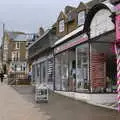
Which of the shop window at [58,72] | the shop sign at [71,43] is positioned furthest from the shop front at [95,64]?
the shop window at [58,72]

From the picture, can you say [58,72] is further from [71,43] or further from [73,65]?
[71,43]

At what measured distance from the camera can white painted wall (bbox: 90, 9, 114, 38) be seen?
66.9ft

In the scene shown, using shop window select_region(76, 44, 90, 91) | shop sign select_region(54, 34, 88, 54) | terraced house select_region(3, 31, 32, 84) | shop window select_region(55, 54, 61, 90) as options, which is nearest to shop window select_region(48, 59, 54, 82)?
shop window select_region(55, 54, 61, 90)

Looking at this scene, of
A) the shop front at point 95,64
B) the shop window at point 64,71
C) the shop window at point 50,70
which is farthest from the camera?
the shop window at point 50,70

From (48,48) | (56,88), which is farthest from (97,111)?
(48,48)

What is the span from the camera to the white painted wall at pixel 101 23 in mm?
20406

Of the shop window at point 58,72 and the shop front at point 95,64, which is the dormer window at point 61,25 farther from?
the shop front at point 95,64

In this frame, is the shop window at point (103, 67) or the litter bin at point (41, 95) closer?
the shop window at point (103, 67)

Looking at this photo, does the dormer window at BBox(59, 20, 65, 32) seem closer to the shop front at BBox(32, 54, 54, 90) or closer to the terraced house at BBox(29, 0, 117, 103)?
the shop front at BBox(32, 54, 54, 90)

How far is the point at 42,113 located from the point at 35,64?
2799 centimetres

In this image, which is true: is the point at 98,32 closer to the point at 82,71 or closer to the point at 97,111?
the point at 82,71

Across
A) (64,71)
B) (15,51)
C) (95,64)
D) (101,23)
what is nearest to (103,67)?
(95,64)

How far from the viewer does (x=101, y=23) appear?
21.4m

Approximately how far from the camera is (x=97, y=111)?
18047 mm
